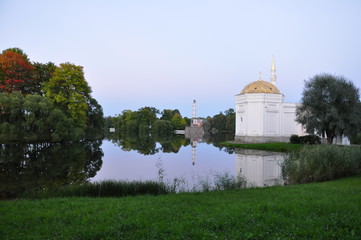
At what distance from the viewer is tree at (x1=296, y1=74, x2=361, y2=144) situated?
26.0 m

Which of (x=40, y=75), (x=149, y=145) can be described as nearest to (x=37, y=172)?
(x=149, y=145)

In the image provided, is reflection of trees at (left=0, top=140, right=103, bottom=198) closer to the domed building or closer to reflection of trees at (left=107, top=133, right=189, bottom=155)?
reflection of trees at (left=107, top=133, right=189, bottom=155)

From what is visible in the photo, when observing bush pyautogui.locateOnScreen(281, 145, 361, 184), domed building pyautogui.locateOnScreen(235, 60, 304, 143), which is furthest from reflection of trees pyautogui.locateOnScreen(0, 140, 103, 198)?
domed building pyautogui.locateOnScreen(235, 60, 304, 143)

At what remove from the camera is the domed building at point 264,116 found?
126ft

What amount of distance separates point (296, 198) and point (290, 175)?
5.07 m

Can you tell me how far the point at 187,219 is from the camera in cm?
574

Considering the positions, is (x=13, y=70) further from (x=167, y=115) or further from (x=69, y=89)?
(x=167, y=115)

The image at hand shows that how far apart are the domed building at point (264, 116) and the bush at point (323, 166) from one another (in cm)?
2532

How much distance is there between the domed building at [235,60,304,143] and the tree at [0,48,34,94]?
26032 millimetres

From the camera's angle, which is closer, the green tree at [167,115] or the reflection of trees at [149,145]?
the reflection of trees at [149,145]

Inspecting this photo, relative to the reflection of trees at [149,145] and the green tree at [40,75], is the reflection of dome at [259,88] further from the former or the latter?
the green tree at [40,75]

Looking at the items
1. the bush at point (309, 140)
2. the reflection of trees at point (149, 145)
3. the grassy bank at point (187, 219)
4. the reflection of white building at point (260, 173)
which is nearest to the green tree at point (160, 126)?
the reflection of trees at point (149, 145)

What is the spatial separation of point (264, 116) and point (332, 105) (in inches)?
484

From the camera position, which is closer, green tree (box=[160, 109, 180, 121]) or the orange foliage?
the orange foliage
